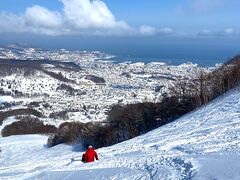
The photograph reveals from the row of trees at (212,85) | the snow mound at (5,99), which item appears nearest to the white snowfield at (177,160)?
the row of trees at (212,85)

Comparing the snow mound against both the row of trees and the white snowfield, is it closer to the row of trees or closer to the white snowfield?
the row of trees

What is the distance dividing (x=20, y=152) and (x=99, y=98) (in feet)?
332

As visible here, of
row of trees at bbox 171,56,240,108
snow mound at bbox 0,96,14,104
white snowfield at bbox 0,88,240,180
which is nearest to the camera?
white snowfield at bbox 0,88,240,180

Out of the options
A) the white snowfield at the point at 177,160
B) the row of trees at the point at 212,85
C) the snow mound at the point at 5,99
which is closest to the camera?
the white snowfield at the point at 177,160

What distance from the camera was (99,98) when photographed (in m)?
148

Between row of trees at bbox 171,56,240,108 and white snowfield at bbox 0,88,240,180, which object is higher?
row of trees at bbox 171,56,240,108

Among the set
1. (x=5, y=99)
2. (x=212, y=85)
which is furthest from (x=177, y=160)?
(x=5, y=99)

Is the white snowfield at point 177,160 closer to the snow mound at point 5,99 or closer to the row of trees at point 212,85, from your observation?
the row of trees at point 212,85

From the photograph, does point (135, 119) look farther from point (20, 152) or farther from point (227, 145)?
point (227, 145)

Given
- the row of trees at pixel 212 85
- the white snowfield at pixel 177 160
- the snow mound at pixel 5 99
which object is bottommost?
the snow mound at pixel 5 99

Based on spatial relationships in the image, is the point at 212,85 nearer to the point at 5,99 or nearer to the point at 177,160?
the point at 177,160

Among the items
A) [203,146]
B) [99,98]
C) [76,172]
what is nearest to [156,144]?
[203,146]

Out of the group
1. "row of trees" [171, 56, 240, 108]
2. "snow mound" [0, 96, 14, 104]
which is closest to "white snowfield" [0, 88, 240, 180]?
"row of trees" [171, 56, 240, 108]

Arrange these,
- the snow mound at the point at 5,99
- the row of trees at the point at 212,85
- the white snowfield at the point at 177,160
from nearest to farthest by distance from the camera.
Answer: the white snowfield at the point at 177,160 → the row of trees at the point at 212,85 → the snow mound at the point at 5,99
